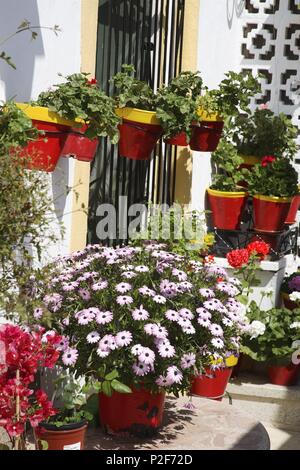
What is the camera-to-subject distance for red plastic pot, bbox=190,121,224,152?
18.9ft

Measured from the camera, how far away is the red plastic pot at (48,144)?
4.12m

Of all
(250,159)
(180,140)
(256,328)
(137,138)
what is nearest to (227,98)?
(180,140)

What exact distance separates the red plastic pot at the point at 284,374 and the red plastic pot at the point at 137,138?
1.80 meters

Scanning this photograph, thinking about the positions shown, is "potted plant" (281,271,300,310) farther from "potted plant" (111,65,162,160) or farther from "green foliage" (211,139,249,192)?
"potted plant" (111,65,162,160)

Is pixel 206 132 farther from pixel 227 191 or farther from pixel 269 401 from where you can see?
pixel 269 401

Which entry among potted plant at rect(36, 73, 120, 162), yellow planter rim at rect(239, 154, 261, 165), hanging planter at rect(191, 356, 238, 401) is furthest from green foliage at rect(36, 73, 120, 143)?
yellow planter rim at rect(239, 154, 261, 165)

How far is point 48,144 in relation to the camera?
4199 millimetres

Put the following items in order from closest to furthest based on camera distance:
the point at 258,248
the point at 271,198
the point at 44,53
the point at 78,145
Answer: the point at 78,145 < the point at 44,53 < the point at 258,248 < the point at 271,198

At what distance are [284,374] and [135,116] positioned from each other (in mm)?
2123

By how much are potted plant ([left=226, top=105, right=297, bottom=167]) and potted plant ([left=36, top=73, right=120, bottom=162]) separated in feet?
8.30

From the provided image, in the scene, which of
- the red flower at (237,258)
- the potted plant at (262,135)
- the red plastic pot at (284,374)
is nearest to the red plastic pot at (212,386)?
the red plastic pot at (284,374)

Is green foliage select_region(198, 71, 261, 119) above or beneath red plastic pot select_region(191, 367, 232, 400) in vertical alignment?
above
